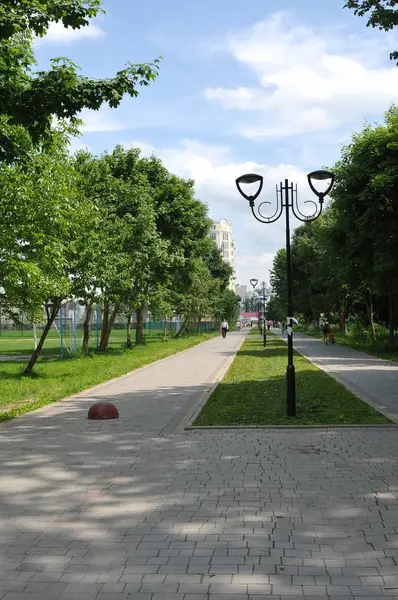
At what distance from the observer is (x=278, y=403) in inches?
475

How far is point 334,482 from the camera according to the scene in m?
6.16

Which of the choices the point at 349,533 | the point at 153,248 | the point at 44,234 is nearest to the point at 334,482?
the point at 349,533

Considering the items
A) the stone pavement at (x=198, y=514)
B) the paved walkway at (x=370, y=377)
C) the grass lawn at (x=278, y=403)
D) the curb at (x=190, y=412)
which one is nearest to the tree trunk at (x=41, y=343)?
the curb at (x=190, y=412)

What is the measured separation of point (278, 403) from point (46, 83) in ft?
22.7

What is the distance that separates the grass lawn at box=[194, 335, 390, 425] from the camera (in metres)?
10.0

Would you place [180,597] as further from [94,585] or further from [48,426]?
[48,426]

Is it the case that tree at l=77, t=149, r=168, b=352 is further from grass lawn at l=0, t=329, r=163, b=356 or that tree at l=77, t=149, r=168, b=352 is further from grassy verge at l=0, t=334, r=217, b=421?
grass lawn at l=0, t=329, r=163, b=356

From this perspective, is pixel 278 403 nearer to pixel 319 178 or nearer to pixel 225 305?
pixel 319 178

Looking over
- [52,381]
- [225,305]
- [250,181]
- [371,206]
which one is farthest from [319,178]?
[225,305]

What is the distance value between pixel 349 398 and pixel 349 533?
8103mm

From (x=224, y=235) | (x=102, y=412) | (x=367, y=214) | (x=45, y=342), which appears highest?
(x=224, y=235)

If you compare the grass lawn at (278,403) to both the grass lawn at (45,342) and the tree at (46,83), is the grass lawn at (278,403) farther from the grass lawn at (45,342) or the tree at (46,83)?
the grass lawn at (45,342)

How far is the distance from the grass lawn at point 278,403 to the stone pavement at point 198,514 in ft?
2.97

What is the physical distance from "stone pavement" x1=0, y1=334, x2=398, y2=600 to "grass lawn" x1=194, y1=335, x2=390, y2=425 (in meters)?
0.91
